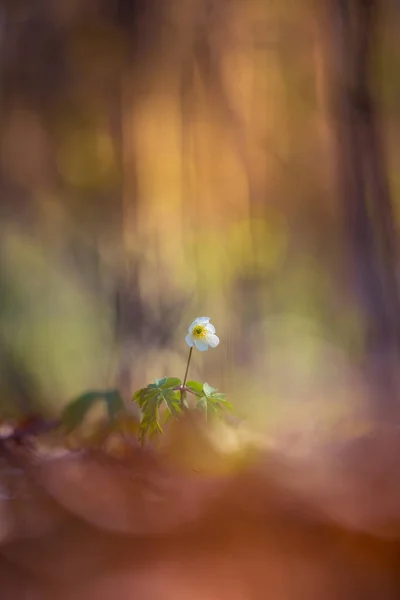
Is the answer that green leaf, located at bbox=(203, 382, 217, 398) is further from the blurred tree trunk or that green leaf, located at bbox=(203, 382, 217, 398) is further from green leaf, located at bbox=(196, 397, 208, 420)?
the blurred tree trunk

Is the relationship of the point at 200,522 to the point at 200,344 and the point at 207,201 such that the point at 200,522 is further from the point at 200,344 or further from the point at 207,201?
the point at 207,201

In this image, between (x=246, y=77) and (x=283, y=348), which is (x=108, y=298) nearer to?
(x=283, y=348)

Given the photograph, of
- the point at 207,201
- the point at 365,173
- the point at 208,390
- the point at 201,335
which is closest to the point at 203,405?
the point at 208,390

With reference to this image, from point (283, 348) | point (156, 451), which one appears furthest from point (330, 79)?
point (156, 451)

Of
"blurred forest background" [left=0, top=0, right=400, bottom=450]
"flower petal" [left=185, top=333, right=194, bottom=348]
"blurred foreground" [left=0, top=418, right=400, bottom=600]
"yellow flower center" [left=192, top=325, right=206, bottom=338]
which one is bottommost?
"blurred foreground" [left=0, top=418, right=400, bottom=600]

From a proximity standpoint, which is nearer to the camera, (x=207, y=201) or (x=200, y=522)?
(x=200, y=522)

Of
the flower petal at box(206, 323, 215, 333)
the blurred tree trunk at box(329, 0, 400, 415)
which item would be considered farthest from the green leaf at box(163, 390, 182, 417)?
the blurred tree trunk at box(329, 0, 400, 415)

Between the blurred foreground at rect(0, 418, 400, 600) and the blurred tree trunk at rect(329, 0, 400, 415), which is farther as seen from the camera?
the blurred tree trunk at rect(329, 0, 400, 415)
